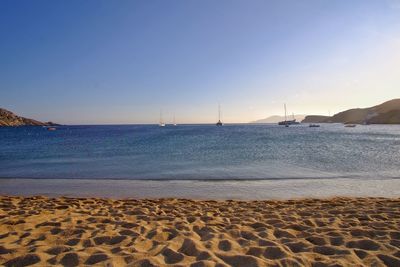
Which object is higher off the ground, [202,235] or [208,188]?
[202,235]

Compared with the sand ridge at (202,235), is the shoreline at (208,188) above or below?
below

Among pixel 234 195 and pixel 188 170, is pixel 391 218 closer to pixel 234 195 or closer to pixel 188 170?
pixel 234 195

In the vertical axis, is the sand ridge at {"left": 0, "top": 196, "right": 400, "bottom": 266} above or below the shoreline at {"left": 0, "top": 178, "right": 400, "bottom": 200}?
above

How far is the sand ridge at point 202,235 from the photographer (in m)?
4.70

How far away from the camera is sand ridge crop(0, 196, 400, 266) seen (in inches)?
185

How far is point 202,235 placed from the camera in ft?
19.5

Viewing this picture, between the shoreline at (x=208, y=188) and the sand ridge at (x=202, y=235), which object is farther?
the shoreline at (x=208, y=188)

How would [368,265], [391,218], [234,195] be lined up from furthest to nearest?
1. [234,195]
2. [391,218]
3. [368,265]

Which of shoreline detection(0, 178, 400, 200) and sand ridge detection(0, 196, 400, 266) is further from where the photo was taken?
shoreline detection(0, 178, 400, 200)

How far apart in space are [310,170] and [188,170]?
7.85 meters

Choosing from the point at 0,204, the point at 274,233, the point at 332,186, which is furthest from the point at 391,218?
the point at 0,204

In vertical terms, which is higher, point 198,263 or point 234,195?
point 198,263

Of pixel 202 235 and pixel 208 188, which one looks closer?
pixel 202 235

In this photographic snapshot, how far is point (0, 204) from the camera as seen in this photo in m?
9.39
